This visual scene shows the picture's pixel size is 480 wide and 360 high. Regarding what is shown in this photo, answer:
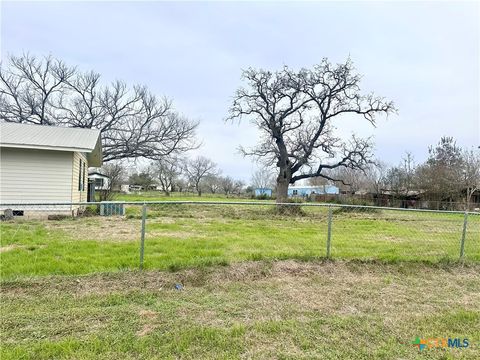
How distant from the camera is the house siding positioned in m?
10.2

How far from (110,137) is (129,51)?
11.8m

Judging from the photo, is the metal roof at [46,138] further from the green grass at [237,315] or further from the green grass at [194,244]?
the green grass at [237,315]

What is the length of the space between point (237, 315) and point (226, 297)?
489 mm

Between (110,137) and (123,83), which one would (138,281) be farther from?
(123,83)

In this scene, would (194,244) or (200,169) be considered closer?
(194,244)

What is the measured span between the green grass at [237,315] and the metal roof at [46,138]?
26.0ft

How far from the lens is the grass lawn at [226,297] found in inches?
99.9

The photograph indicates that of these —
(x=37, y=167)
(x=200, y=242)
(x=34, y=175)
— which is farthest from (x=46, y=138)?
(x=200, y=242)

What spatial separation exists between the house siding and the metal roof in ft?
1.34

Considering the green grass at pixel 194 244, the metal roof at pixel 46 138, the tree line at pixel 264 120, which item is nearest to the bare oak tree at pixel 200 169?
the tree line at pixel 264 120

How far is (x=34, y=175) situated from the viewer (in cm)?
1045

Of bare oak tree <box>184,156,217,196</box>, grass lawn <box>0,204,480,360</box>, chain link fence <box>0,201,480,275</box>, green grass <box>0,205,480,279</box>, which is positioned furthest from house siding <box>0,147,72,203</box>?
bare oak tree <box>184,156,217,196</box>

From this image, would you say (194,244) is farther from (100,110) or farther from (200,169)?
(200,169)

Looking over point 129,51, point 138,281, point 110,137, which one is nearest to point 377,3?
point 138,281
